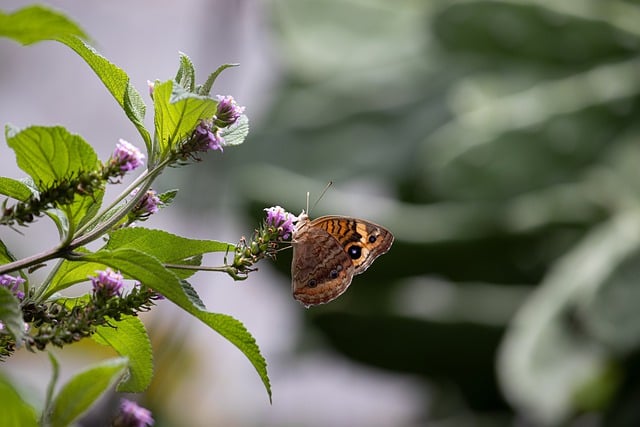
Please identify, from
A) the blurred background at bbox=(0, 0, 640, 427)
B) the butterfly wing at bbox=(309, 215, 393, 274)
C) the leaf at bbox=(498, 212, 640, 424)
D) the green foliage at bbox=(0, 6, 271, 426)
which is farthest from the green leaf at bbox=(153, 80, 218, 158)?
the leaf at bbox=(498, 212, 640, 424)

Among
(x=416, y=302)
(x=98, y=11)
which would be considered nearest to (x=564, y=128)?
(x=416, y=302)

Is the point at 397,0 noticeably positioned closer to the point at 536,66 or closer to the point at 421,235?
the point at 536,66

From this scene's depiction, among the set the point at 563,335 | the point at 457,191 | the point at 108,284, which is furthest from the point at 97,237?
the point at 457,191

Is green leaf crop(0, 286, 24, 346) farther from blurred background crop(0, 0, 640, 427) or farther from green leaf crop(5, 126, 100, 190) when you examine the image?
blurred background crop(0, 0, 640, 427)

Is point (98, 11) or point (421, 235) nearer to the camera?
point (421, 235)

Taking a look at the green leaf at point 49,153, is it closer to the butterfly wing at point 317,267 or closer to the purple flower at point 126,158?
the purple flower at point 126,158
